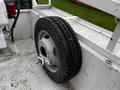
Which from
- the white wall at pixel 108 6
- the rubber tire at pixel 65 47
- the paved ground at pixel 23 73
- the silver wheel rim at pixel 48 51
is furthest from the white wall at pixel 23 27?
the white wall at pixel 108 6

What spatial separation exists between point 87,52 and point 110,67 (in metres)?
0.28

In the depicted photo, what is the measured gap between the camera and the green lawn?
11.0ft

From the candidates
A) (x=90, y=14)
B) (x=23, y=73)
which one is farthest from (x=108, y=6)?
(x=90, y=14)

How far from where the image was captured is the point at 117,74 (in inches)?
43.6

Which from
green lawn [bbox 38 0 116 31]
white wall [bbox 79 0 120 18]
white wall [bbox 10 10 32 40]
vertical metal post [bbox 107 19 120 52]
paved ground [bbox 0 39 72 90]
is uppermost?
white wall [bbox 79 0 120 18]

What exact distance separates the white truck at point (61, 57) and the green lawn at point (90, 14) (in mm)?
1368

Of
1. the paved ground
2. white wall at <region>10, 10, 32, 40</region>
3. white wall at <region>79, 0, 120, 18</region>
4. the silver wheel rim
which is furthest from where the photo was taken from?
white wall at <region>10, 10, 32, 40</region>

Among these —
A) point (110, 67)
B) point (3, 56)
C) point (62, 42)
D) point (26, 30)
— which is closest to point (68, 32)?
point (62, 42)

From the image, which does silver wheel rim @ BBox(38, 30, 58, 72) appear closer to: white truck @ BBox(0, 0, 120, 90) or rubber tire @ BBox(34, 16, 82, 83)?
white truck @ BBox(0, 0, 120, 90)

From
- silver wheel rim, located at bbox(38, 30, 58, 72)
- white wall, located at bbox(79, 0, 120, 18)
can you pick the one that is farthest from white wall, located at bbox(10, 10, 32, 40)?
white wall, located at bbox(79, 0, 120, 18)

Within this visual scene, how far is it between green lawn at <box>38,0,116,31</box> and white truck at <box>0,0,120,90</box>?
53.8 inches

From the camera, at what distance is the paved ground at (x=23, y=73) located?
1786 millimetres

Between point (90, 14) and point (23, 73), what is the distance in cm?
258

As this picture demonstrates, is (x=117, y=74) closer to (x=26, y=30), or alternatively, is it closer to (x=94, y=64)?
(x=94, y=64)
